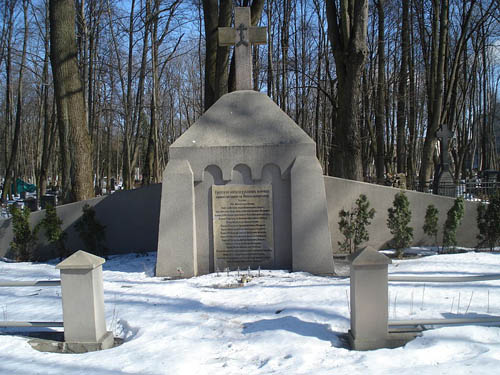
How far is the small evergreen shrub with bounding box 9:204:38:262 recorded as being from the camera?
986 cm

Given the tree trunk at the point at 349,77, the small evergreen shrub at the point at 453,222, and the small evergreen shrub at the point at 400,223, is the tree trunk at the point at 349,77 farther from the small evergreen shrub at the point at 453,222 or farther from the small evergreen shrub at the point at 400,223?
the small evergreen shrub at the point at 453,222

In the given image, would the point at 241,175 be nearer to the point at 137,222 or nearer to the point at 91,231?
the point at 137,222

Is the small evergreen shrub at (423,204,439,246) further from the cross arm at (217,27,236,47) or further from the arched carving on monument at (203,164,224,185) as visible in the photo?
the cross arm at (217,27,236,47)

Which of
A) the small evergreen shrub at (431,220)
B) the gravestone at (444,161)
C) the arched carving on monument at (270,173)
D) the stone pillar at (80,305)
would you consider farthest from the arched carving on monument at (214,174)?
the gravestone at (444,161)

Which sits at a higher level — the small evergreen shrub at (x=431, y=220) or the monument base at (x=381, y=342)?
the small evergreen shrub at (x=431, y=220)

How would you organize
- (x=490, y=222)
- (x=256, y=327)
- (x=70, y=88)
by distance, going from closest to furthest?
(x=256, y=327)
(x=490, y=222)
(x=70, y=88)

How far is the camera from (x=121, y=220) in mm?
10203

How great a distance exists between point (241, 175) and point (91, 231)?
4.29 meters

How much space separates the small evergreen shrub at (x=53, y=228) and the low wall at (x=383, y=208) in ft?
20.5

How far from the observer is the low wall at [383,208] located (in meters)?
9.45

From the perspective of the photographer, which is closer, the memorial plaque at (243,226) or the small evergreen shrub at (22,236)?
the memorial plaque at (243,226)

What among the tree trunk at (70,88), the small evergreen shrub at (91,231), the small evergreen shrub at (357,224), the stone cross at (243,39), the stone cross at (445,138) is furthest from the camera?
the stone cross at (445,138)

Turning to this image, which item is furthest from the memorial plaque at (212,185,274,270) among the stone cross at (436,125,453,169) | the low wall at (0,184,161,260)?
the stone cross at (436,125,453,169)

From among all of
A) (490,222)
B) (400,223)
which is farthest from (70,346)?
(490,222)
